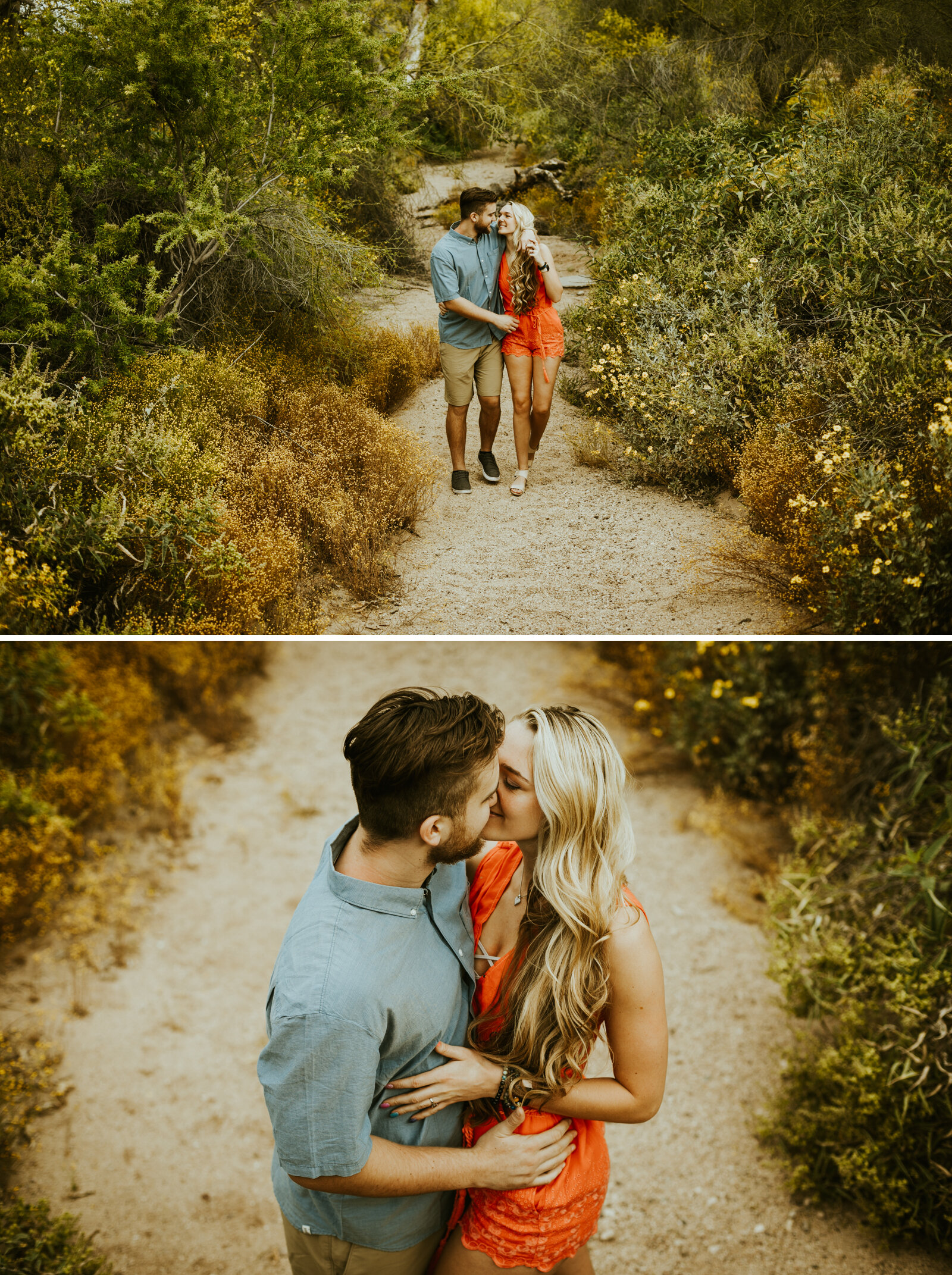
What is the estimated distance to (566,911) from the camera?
1728mm

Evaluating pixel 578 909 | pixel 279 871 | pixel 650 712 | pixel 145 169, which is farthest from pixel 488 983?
pixel 145 169

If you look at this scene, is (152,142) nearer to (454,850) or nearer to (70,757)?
(70,757)

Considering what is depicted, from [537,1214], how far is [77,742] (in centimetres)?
350

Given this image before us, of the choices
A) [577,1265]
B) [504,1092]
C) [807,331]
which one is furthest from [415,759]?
[807,331]

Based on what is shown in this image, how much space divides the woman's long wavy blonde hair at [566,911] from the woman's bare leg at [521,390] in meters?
2.96

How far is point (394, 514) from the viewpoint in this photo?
403 centimetres

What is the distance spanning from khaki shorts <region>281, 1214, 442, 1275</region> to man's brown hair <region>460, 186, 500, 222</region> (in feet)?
14.2

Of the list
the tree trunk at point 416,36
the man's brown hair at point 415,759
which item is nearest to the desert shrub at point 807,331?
the tree trunk at point 416,36

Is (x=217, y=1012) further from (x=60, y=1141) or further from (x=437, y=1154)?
(x=437, y=1154)

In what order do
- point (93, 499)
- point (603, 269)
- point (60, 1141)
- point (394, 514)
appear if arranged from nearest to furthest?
point (60, 1141) < point (93, 499) < point (394, 514) < point (603, 269)

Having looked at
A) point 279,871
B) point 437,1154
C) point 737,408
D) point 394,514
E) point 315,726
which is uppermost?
point 737,408

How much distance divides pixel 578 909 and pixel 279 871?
301cm

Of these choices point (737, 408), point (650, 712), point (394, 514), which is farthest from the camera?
point (650, 712)

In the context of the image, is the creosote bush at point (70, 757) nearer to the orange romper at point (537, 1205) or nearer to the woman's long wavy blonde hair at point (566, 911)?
the orange romper at point (537, 1205)
